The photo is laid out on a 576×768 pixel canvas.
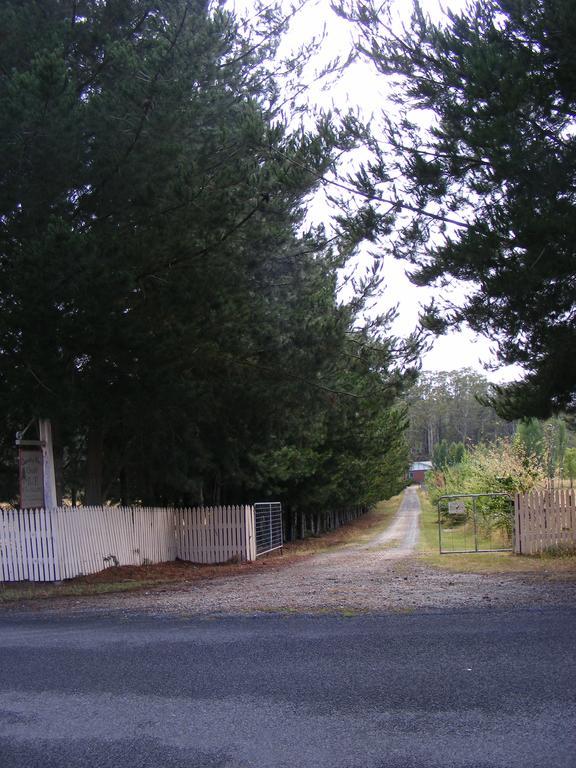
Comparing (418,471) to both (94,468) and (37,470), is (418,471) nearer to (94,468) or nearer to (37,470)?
(94,468)

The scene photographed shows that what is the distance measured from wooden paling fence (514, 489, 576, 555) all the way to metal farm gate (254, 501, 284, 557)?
24.9 ft

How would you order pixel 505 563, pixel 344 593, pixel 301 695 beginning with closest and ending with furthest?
pixel 301 695 → pixel 344 593 → pixel 505 563

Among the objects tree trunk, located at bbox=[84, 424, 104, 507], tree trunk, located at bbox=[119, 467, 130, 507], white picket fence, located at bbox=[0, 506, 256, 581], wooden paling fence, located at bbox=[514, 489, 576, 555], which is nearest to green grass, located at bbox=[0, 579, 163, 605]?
white picket fence, located at bbox=[0, 506, 256, 581]

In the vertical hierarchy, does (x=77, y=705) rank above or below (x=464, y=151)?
below

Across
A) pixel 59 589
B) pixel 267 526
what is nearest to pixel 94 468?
pixel 59 589

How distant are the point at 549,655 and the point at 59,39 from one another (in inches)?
440

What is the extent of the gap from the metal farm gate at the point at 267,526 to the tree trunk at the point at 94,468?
5.81 m

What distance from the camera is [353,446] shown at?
31.1 metres

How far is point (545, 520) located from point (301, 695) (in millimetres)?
13204

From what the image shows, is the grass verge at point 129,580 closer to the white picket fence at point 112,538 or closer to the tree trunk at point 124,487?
the white picket fence at point 112,538

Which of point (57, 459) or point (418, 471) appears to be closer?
point (57, 459)

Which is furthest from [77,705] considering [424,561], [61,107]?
[424,561]

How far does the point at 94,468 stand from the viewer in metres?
17.7

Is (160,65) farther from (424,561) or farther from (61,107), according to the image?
(424,561)
